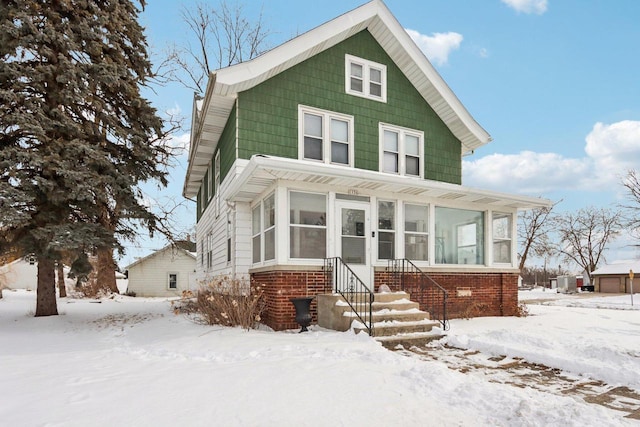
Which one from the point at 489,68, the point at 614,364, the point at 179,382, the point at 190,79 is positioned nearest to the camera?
the point at 179,382

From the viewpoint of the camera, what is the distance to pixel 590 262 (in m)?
44.1

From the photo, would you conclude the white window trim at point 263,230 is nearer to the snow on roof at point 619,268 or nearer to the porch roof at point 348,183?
the porch roof at point 348,183

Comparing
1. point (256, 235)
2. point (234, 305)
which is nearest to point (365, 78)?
point (256, 235)

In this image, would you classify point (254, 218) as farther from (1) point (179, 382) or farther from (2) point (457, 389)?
(2) point (457, 389)

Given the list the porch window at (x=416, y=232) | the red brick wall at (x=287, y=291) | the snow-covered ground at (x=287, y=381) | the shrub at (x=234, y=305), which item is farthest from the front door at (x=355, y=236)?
the shrub at (x=234, y=305)

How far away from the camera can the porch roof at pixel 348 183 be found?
7871 mm

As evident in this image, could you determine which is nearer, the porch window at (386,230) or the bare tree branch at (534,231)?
the porch window at (386,230)

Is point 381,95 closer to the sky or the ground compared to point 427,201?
closer to the sky

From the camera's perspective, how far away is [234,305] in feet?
26.7

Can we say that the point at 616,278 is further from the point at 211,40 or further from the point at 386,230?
the point at 211,40

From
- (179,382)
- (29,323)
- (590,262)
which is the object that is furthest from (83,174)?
(590,262)

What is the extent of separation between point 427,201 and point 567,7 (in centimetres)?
680

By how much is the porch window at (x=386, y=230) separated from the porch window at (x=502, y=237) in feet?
11.2

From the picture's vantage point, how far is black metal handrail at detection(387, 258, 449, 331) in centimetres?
973
